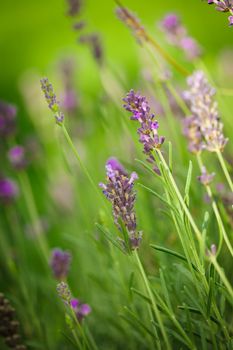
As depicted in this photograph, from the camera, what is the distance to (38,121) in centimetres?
269

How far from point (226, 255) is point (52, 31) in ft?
16.8

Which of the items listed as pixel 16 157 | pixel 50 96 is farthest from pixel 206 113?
pixel 16 157

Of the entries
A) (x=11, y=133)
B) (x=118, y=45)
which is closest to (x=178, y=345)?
(x=11, y=133)

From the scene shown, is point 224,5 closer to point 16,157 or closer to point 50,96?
point 50,96

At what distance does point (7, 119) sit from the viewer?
5.13ft

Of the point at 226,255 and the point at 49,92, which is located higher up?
the point at 49,92

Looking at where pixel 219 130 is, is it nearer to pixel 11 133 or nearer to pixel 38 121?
pixel 11 133

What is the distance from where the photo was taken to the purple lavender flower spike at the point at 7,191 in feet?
5.34

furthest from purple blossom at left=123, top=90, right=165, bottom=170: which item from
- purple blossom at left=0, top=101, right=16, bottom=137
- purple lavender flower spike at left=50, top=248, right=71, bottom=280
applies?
purple blossom at left=0, top=101, right=16, bottom=137

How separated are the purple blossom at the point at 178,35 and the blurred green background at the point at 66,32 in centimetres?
296

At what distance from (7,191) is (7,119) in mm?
250

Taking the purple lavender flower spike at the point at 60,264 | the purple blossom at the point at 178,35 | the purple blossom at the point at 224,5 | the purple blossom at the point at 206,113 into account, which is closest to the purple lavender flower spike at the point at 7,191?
the purple lavender flower spike at the point at 60,264

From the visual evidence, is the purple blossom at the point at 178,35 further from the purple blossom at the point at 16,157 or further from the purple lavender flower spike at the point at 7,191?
the purple lavender flower spike at the point at 7,191

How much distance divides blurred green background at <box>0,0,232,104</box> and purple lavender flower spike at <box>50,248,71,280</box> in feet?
11.5
